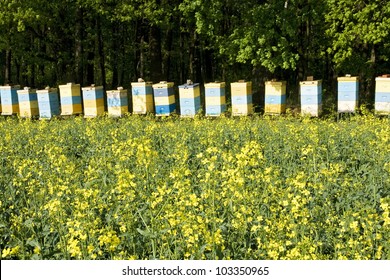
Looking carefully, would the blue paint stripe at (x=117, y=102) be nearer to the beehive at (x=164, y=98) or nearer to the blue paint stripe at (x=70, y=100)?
the blue paint stripe at (x=70, y=100)

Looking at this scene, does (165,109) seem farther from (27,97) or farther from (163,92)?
(27,97)

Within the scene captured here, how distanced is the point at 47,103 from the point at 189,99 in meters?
5.95

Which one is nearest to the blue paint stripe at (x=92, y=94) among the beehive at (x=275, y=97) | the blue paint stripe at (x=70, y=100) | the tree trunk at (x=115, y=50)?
the blue paint stripe at (x=70, y=100)

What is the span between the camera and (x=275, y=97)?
58.7ft

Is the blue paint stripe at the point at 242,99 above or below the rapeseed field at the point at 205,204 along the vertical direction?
above

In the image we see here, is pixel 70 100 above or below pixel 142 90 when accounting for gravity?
below

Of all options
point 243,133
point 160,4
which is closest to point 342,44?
point 160,4

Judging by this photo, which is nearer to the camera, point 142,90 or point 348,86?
point 348,86

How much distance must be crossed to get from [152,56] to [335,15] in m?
8.99

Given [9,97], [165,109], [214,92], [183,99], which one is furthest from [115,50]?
[214,92]

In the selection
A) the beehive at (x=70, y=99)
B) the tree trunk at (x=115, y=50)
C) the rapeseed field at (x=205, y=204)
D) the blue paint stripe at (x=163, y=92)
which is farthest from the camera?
the tree trunk at (x=115, y=50)

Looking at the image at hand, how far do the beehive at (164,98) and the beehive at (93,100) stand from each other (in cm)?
247

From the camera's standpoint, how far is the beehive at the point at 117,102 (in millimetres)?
19344

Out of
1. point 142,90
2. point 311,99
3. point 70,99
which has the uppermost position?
point 142,90
